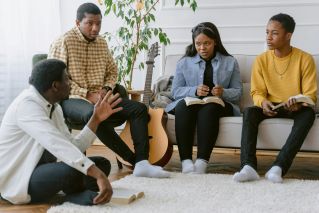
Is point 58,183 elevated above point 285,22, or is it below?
below

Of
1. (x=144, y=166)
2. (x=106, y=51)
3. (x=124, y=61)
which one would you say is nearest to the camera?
(x=144, y=166)

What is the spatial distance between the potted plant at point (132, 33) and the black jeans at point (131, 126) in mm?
1017

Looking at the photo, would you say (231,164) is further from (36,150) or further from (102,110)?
(36,150)

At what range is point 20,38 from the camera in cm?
389

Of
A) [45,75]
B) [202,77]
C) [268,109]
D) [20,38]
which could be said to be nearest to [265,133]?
[268,109]

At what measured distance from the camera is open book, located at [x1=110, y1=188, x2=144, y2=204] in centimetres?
202

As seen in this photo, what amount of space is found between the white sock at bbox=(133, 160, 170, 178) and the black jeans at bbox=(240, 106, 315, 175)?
1.44 feet

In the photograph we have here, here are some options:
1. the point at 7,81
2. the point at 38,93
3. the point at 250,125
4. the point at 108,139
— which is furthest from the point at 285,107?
the point at 7,81

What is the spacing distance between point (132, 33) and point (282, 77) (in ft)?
5.21

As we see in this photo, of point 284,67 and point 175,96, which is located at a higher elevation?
point 284,67

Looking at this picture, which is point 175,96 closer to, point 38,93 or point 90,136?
point 90,136

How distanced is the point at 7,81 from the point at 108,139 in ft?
4.86

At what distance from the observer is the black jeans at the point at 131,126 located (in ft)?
8.72

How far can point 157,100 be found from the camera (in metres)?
3.13
